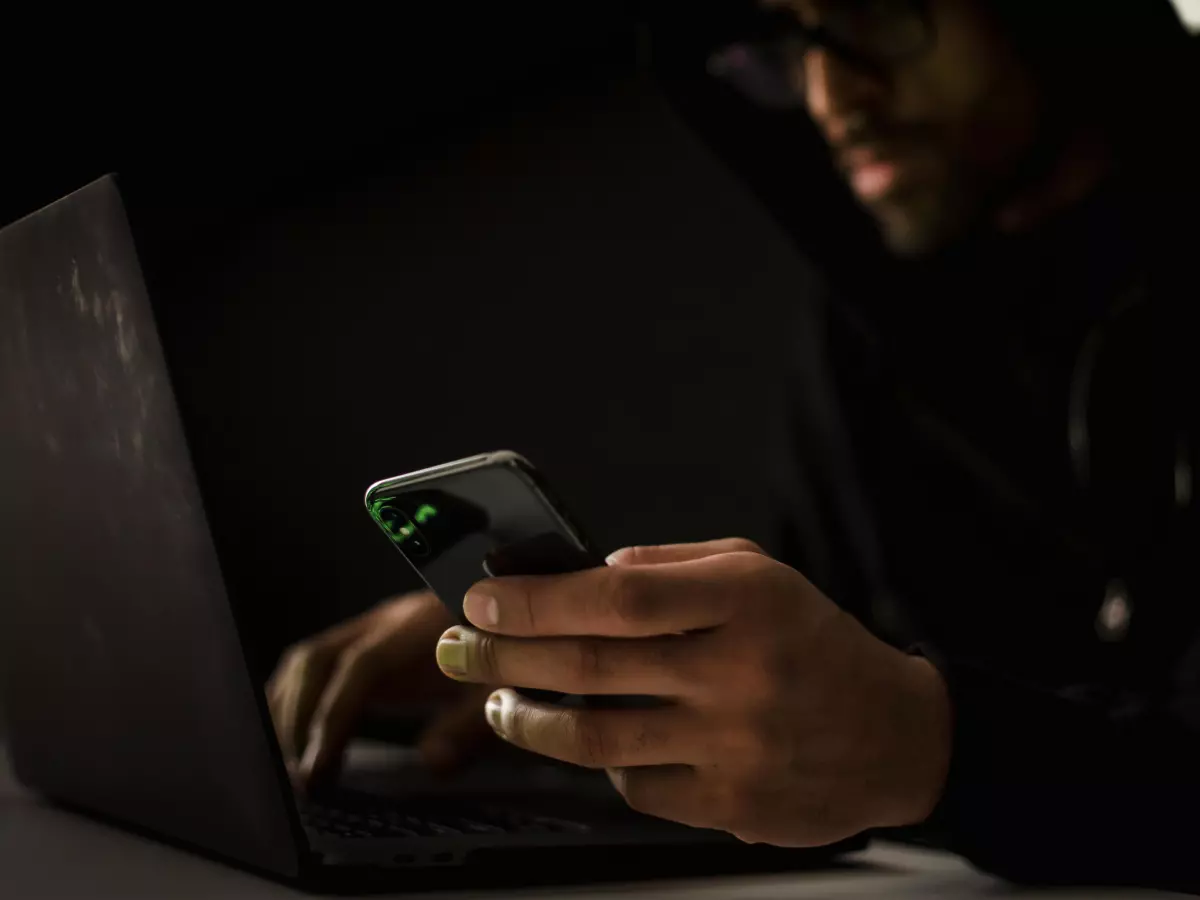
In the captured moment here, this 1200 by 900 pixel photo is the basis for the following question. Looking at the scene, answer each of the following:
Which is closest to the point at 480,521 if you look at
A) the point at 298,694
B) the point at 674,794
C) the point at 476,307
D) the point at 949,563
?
the point at 674,794

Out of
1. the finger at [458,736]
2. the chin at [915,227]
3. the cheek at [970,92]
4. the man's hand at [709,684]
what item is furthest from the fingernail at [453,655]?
the cheek at [970,92]

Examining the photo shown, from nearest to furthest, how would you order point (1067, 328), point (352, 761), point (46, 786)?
point (46, 786), point (352, 761), point (1067, 328)

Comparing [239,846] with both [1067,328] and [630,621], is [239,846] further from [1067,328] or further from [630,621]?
[1067,328]

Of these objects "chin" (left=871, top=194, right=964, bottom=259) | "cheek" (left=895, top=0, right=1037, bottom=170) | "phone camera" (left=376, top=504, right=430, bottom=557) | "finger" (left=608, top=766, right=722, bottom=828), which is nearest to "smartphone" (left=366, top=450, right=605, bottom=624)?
"phone camera" (left=376, top=504, right=430, bottom=557)

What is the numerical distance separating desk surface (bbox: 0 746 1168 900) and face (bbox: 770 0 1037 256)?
886mm

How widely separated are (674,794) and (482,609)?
128 millimetres

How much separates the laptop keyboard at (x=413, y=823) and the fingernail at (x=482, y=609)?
130 mm

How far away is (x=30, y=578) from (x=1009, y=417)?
0.99 metres

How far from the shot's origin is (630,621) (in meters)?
0.44

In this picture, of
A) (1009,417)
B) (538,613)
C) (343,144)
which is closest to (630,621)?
(538,613)

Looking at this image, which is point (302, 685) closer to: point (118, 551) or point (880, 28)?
point (118, 551)

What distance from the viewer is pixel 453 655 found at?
0.48m

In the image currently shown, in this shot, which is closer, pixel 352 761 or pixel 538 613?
pixel 538 613

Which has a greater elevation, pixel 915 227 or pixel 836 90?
pixel 836 90
